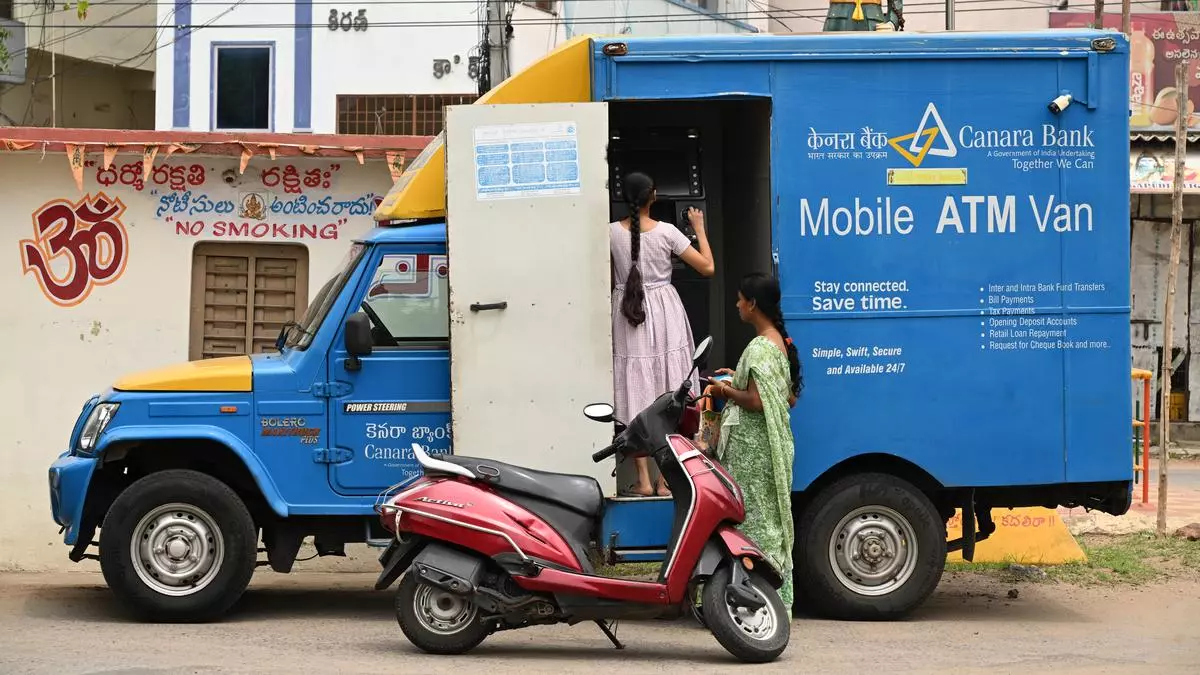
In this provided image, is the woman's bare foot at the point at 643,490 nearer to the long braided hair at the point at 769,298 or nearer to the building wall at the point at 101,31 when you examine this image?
the long braided hair at the point at 769,298

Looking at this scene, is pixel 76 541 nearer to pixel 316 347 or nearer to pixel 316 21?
pixel 316 347

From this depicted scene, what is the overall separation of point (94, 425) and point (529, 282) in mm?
2312

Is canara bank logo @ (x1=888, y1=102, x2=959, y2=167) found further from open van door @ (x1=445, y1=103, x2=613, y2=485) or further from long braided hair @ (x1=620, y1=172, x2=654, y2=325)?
open van door @ (x1=445, y1=103, x2=613, y2=485)

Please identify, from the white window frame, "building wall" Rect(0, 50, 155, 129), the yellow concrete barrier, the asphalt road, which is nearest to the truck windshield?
the asphalt road

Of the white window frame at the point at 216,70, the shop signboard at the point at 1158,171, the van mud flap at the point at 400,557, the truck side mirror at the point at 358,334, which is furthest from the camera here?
the white window frame at the point at 216,70

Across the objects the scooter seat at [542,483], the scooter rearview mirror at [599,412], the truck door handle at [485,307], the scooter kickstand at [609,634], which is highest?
the truck door handle at [485,307]

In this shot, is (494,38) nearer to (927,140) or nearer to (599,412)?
(927,140)

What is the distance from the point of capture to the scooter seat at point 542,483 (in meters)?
6.61

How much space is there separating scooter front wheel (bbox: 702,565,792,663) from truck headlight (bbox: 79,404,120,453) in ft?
10.3

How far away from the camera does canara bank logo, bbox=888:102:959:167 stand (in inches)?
300

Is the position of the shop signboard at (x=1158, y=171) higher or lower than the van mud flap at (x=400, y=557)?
higher

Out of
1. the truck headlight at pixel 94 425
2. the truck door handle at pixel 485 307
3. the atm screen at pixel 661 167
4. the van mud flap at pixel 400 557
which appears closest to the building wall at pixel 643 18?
the atm screen at pixel 661 167

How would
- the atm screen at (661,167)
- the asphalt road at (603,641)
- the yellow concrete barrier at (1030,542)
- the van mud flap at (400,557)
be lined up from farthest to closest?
the yellow concrete barrier at (1030,542)
the atm screen at (661,167)
the van mud flap at (400,557)
the asphalt road at (603,641)

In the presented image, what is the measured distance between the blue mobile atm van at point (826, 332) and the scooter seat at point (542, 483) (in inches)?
24.3
